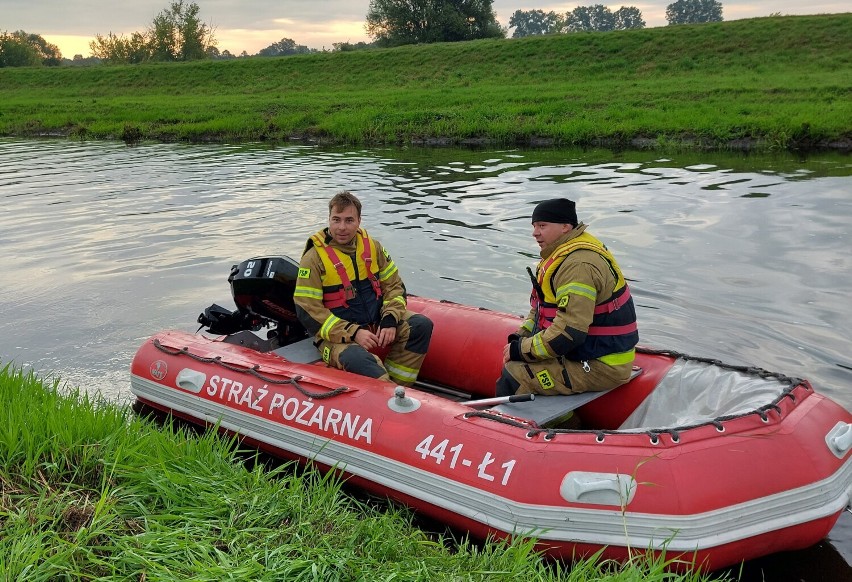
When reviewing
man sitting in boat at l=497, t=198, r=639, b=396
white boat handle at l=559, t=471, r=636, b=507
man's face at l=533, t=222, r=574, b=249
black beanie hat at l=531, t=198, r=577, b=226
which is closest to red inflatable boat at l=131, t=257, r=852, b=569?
white boat handle at l=559, t=471, r=636, b=507

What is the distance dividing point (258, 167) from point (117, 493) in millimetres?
12750

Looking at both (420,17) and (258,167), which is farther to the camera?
(420,17)

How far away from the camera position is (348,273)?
5148 millimetres

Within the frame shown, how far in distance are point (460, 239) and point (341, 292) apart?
4518 millimetres

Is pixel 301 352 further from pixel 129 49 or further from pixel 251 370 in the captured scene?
pixel 129 49

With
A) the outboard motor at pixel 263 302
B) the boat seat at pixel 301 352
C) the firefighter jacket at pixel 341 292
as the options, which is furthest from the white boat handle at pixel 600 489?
the outboard motor at pixel 263 302

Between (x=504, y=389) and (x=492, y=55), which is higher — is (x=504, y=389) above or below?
below

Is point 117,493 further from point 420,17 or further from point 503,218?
point 420,17

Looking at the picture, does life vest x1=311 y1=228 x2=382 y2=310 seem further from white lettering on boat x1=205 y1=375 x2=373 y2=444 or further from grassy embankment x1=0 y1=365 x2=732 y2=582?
grassy embankment x1=0 y1=365 x2=732 y2=582

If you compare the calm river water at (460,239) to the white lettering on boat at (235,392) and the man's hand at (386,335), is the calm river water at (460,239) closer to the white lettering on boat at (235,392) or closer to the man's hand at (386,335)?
the white lettering on boat at (235,392)

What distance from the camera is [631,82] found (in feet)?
74.1

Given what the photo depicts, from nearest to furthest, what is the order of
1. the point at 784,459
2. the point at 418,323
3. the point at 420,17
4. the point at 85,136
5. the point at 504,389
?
the point at 784,459
the point at 504,389
the point at 418,323
the point at 85,136
the point at 420,17

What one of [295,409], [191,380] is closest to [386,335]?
[295,409]

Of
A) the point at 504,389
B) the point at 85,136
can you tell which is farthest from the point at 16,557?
the point at 85,136
